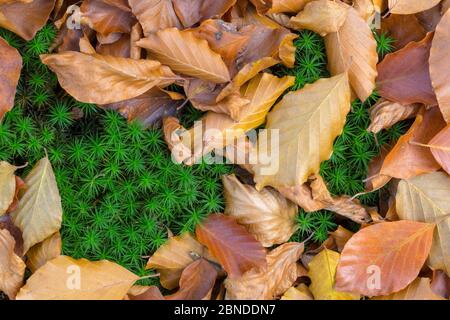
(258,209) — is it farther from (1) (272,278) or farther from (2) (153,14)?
(2) (153,14)

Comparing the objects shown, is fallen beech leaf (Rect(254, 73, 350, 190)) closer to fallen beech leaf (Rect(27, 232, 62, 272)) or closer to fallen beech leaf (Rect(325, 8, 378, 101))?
fallen beech leaf (Rect(325, 8, 378, 101))

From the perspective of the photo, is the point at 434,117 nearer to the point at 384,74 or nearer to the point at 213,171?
the point at 384,74

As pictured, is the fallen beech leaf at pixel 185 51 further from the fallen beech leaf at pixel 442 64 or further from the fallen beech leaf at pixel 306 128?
the fallen beech leaf at pixel 442 64

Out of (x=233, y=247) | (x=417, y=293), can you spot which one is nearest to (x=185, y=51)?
(x=233, y=247)

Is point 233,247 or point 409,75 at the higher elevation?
point 409,75

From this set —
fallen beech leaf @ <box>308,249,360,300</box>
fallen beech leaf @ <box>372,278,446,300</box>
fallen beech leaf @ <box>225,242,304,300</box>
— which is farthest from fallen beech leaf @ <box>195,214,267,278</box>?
fallen beech leaf @ <box>372,278,446,300</box>

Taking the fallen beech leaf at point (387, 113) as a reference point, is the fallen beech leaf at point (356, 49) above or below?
above

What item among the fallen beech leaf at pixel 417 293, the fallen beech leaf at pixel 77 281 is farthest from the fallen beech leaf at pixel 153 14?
the fallen beech leaf at pixel 417 293
